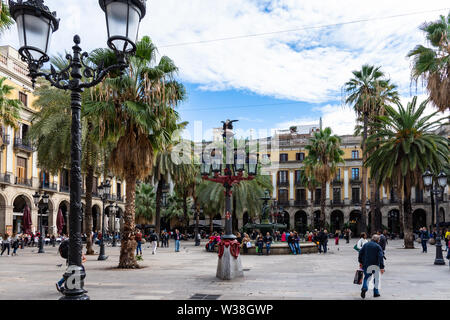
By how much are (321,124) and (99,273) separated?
198 feet

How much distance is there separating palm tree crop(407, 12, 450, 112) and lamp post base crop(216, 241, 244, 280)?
14481mm

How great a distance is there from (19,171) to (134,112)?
29.8 metres

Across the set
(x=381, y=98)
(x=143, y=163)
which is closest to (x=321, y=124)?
(x=381, y=98)

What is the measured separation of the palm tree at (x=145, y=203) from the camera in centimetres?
5688

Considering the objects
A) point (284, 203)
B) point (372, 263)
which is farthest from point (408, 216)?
point (284, 203)

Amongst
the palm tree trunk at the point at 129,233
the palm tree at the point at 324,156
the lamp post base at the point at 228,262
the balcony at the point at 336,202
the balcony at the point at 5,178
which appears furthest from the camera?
the balcony at the point at 336,202

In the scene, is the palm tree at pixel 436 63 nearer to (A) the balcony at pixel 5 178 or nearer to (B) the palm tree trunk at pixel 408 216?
(B) the palm tree trunk at pixel 408 216

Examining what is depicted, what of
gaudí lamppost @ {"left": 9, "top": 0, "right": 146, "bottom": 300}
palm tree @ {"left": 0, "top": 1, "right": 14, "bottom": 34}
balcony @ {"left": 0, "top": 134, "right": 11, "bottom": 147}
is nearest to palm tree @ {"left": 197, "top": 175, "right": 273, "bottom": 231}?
balcony @ {"left": 0, "top": 134, "right": 11, "bottom": 147}

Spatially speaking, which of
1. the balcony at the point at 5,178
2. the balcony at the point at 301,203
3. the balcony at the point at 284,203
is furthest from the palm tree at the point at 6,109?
the balcony at the point at 301,203

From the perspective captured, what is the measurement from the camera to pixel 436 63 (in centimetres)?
2211

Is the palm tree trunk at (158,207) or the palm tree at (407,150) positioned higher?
the palm tree at (407,150)

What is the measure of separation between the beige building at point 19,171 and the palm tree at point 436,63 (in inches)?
1031

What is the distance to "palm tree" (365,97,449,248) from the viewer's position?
26953 millimetres

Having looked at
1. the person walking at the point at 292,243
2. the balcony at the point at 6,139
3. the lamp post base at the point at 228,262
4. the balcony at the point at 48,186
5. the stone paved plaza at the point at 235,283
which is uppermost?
the balcony at the point at 6,139
